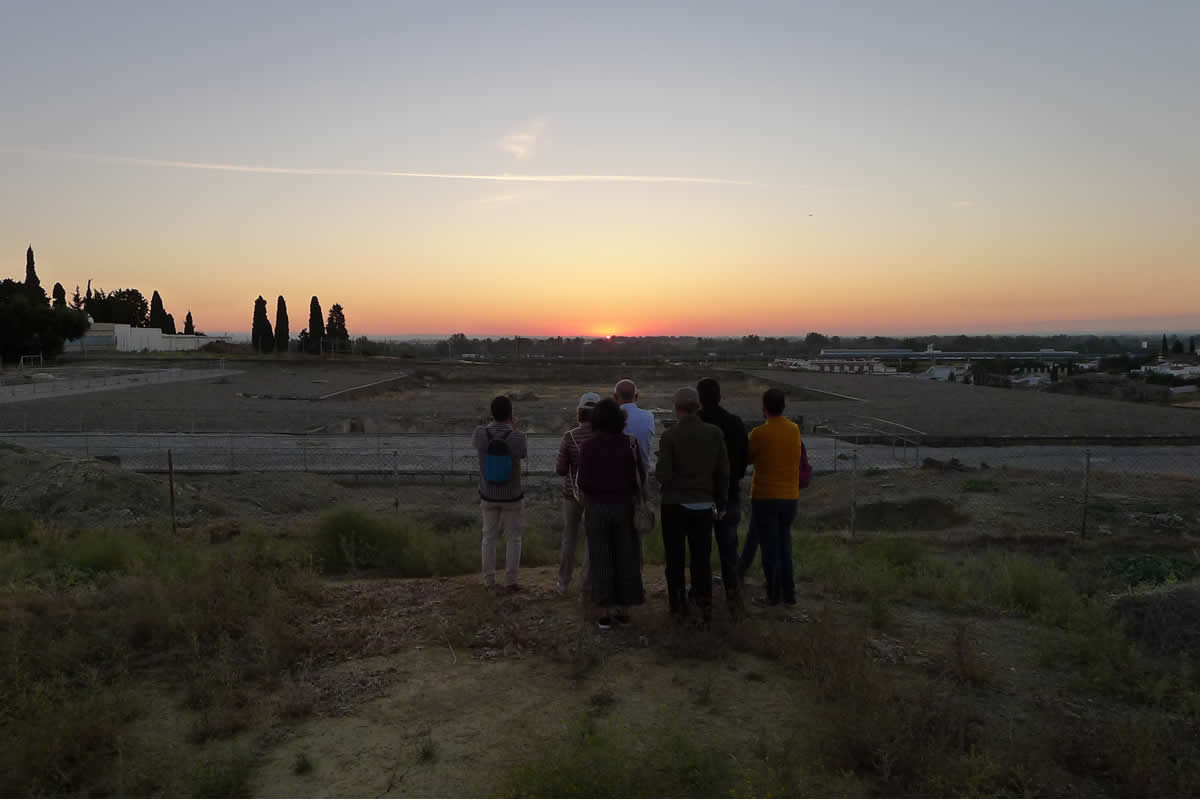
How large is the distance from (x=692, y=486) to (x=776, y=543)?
1224mm

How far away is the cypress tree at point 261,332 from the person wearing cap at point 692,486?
8709 cm

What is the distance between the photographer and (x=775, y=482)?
616cm

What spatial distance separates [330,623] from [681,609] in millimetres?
2732

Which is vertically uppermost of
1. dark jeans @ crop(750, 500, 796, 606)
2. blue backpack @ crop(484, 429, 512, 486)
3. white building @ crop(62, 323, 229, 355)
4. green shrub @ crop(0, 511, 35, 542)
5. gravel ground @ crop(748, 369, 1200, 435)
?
white building @ crop(62, 323, 229, 355)

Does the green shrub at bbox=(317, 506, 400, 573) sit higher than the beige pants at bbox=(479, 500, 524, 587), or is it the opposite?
the beige pants at bbox=(479, 500, 524, 587)

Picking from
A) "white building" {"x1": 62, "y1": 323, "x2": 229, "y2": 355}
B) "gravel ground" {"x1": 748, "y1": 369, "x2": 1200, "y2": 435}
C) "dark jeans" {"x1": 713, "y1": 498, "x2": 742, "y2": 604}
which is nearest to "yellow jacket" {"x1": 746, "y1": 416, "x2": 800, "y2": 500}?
"dark jeans" {"x1": 713, "y1": 498, "x2": 742, "y2": 604}

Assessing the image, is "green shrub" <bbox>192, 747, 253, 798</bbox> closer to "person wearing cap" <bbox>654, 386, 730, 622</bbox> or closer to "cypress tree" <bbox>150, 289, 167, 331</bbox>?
"person wearing cap" <bbox>654, 386, 730, 622</bbox>

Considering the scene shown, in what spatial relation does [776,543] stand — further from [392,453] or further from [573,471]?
[392,453]

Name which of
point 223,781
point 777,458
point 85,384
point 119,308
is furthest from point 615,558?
point 119,308

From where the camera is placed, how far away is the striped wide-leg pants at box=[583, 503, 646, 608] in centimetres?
561

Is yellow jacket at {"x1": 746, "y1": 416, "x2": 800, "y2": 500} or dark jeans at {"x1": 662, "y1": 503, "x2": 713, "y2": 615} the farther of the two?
yellow jacket at {"x1": 746, "y1": 416, "x2": 800, "y2": 500}

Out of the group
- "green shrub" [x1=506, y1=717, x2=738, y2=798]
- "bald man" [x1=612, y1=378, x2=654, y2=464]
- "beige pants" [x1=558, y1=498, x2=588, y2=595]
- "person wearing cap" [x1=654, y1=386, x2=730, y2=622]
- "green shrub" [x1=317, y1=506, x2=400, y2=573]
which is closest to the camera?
"green shrub" [x1=506, y1=717, x2=738, y2=798]

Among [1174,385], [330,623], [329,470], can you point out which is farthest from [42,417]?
[1174,385]

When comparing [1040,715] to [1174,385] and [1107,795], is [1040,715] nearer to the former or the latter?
[1107,795]
